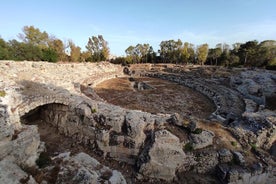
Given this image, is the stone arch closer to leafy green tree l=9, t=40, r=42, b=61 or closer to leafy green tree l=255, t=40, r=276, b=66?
leafy green tree l=9, t=40, r=42, b=61

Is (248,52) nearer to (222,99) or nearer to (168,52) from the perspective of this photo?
(168,52)

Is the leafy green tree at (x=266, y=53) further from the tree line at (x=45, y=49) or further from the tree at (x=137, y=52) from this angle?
the tree line at (x=45, y=49)

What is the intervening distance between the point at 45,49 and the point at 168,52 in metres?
32.9

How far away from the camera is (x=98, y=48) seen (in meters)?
50.6

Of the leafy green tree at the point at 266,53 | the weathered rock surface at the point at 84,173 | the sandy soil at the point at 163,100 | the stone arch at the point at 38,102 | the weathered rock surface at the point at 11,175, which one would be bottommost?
the sandy soil at the point at 163,100

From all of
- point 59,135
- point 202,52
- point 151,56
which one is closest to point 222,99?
point 59,135

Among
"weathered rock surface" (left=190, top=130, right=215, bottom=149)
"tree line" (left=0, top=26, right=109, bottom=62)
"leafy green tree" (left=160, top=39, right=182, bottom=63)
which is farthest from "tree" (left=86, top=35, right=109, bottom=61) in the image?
"weathered rock surface" (left=190, top=130, right=215, bottom=149)

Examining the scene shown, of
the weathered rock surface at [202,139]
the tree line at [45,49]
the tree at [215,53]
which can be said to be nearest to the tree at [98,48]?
the tree line at [45,49]

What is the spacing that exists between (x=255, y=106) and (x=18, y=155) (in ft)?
65.7

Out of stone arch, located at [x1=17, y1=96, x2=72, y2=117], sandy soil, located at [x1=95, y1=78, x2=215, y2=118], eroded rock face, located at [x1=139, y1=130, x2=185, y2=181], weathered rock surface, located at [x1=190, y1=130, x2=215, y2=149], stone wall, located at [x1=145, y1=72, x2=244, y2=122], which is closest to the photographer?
eroded rock face, located at [x1=139, y1=130, x2=185, y2=181]

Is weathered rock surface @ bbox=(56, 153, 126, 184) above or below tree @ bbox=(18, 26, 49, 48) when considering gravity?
below

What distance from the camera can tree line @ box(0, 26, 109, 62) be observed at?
27380mm

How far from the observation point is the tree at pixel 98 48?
4953 centimetres

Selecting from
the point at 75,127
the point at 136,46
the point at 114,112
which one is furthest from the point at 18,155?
the point at 136,46
